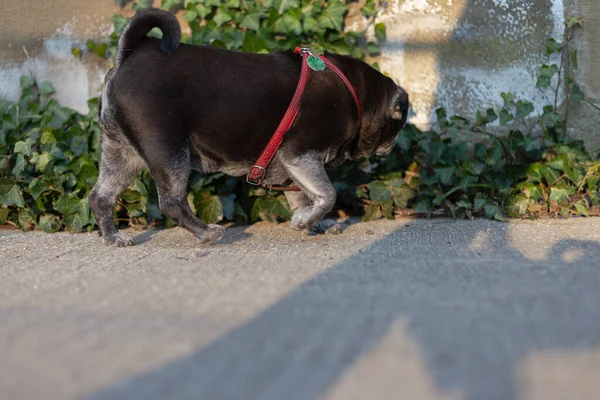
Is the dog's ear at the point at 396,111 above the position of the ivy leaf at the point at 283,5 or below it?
below

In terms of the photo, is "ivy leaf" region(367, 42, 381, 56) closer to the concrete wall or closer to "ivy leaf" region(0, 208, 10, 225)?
the concrete wall

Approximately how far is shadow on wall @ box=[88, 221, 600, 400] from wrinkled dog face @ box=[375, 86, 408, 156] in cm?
119

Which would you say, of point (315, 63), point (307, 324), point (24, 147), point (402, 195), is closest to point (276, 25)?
point (315, 63)

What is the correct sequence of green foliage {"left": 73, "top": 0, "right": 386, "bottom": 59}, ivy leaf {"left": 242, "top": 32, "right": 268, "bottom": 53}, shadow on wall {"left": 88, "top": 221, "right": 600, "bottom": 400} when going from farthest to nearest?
green foliage {"left": 73, "top": 0, "right": 386, "bottom": 59}
ivy leaf {"left": 242, "top": 32, "right": 268, "bottom": 53}
shadow on wall {"left": 88, "top": 221, "right": 600, "bottom": 400}

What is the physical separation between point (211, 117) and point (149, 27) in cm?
52

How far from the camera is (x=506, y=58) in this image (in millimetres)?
4086

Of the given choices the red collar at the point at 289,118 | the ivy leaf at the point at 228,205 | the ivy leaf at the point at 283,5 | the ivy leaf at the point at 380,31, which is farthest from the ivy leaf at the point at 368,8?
the ivy leaf at the point at 228,205

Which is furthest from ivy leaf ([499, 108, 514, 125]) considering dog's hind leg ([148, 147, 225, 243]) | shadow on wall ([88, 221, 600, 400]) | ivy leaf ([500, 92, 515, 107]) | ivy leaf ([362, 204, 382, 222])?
dog's hind leg ([148, 147, 225, 243])

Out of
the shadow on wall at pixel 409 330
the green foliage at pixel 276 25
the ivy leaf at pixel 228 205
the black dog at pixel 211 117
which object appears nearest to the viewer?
the shadow on wall at pixel 409 330

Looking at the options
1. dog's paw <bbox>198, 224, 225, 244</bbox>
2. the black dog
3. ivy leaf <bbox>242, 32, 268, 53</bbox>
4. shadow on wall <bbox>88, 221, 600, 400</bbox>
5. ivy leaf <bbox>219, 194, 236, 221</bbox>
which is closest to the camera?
shadow on wall <bbox>88, 221, 600, 400</bbox>

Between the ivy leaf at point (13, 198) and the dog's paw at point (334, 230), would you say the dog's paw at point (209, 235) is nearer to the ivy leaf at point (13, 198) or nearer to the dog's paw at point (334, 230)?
the dog's paw at point (334, 230)

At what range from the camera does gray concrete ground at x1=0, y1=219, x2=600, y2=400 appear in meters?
1.35

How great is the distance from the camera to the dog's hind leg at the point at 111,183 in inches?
A: 124

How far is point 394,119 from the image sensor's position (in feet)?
11.2
